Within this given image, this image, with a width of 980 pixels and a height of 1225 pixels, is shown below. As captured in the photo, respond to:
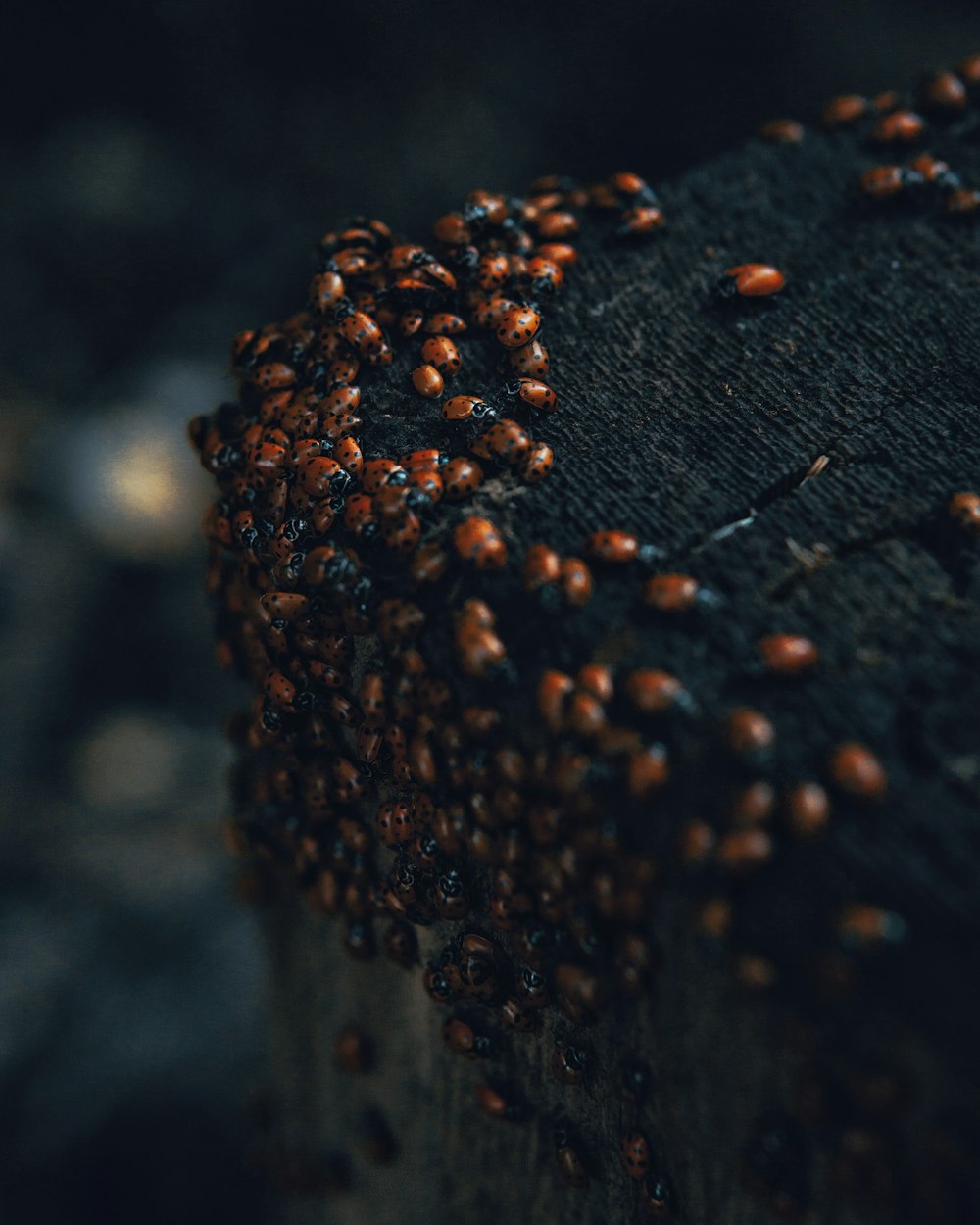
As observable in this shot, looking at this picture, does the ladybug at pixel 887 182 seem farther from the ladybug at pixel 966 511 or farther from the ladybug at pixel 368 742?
the ladybug at pixel 368 742

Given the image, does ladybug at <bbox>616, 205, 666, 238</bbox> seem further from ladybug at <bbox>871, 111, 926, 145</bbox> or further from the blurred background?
the blurred background

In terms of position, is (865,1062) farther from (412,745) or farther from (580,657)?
(412,745)

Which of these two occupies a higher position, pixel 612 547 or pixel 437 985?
pixel 612 547

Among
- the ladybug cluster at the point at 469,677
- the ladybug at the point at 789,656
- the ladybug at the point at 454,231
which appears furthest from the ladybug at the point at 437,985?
the ladybug at the point at 454,231

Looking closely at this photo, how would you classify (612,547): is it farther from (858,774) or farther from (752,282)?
(752,282)

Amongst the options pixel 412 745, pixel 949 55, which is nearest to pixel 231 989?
pixel 412 745

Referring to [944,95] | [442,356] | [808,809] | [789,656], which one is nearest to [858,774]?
[808,809]
